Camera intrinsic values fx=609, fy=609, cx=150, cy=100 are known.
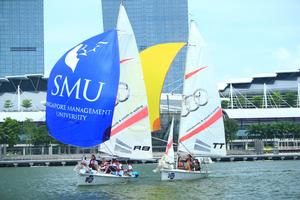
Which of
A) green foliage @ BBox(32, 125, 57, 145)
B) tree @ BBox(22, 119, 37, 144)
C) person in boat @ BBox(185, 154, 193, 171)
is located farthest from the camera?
tree @ BBox(22, 119, 37, 144)

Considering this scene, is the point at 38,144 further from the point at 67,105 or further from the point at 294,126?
the point at 67,105

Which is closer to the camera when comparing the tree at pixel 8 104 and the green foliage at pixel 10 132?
the green foliage at pixel 10 132

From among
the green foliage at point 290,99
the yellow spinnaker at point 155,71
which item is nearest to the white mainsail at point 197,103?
the yellow spinnaker at point 155,71

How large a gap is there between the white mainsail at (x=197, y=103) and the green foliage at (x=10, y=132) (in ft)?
275

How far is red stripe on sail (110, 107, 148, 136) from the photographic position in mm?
43275

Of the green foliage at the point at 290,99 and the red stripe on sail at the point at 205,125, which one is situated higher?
the green foliage at the point at 290,99

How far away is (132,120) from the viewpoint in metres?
43.9

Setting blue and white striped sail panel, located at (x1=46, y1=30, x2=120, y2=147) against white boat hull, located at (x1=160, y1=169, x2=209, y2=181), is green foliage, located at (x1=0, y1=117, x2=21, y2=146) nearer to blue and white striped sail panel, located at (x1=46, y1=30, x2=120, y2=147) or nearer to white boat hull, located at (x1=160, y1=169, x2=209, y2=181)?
white boat hull, located at (x1=160, y1=169, x2=209, y2=181)

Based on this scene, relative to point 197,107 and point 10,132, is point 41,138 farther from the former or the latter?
point 197,107

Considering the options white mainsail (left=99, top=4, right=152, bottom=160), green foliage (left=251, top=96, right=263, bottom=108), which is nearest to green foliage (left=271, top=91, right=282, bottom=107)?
green foliage (left=251, top=96, right=263, bottom=108)

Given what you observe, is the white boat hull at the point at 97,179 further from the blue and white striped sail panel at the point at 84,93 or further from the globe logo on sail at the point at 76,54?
the globe logo on sail at the point at 76,54

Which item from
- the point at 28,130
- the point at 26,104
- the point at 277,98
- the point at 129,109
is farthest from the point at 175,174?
the point at 277,98

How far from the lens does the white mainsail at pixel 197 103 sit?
47844 millimetres

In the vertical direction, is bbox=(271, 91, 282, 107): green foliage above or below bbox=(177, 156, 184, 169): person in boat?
above
